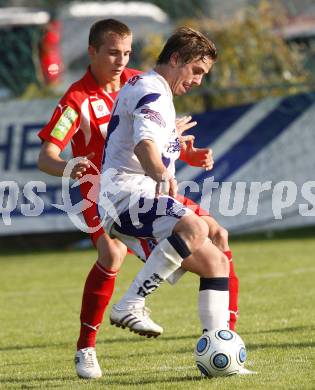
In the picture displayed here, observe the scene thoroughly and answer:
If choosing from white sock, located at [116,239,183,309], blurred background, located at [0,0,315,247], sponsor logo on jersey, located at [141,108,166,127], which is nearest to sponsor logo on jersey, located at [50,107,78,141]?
sponsor logo on jersey, located at [141,108,166,127]

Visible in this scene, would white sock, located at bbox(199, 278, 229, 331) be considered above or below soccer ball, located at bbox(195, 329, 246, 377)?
above

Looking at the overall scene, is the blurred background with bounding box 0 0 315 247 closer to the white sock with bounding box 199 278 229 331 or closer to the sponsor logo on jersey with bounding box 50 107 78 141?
the sponsor logo on jersey with bounding box 50 107 78 141

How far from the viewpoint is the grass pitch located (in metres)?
6.07

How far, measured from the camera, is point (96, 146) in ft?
22.5

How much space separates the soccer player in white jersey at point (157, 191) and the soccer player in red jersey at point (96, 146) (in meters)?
0.41

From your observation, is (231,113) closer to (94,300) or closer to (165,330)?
(165,330)

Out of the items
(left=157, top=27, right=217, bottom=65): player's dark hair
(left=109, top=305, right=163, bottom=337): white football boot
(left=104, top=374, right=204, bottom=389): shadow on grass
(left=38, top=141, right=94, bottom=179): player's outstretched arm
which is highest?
(left=157, top=27, right=217, bottom=65): player's dark hair

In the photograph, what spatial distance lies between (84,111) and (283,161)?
7.89 metres

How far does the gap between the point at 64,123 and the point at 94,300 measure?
109cm

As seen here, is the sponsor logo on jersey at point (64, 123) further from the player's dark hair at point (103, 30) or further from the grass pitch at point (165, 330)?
the grass pitch at point (165, 330)

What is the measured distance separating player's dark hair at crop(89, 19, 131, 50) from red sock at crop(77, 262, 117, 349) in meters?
1.40

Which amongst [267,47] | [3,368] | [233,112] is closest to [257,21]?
[267,47]

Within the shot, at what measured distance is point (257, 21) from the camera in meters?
16.3

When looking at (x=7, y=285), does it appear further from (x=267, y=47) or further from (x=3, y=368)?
(x=267, y=47)
